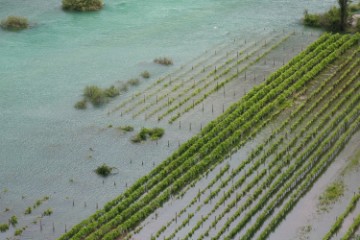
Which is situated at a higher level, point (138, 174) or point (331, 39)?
point (331, 39)

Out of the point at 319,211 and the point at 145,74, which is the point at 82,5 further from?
the point at 319,211

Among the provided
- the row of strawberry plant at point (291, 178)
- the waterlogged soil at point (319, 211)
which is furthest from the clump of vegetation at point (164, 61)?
the waterlogged soil at point (319, 211)

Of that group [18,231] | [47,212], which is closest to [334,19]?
[47,212]

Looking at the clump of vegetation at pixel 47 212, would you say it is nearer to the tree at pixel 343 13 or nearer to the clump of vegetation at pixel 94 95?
the clump of vegetation at pixel 94 95

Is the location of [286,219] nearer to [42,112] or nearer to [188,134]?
[188,134]

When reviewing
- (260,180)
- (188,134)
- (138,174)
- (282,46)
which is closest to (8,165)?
(138,174)

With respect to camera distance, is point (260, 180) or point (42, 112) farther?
point (42, 112)

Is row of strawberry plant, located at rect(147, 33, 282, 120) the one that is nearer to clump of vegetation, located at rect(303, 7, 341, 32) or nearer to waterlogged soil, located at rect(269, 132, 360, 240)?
clump of vegetation, located at rect(303, 7, 341, 32)
